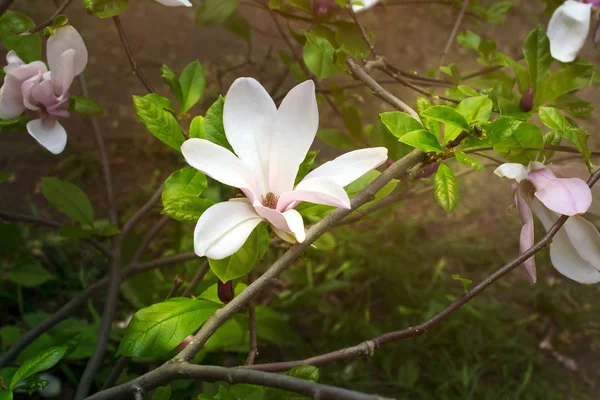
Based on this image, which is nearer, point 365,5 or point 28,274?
point 365,5

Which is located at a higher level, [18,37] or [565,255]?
[18,37]

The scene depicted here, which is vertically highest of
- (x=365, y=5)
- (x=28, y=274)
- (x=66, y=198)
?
(x=365, y=5)

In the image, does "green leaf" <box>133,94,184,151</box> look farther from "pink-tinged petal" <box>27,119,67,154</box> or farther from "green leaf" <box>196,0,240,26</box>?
"green leaf" <box>196,0,240,26</box>

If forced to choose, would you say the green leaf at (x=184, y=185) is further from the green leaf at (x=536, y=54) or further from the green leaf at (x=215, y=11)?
the green leaf at (x=536, y=54)

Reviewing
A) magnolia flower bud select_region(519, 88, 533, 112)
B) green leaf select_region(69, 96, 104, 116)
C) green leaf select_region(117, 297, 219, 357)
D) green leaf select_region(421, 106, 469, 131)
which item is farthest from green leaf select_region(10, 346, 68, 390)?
magnolia flower bud select_region(519, 88, 533, 112)

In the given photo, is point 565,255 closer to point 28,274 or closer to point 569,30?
point 569,30

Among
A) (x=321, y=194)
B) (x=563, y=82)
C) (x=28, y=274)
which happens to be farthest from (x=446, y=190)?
(x=28, y=274)

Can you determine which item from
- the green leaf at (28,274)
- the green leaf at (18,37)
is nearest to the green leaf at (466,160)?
the green leaf at (18,37)

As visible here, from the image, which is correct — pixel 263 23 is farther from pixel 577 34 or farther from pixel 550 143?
pixel 550 143
